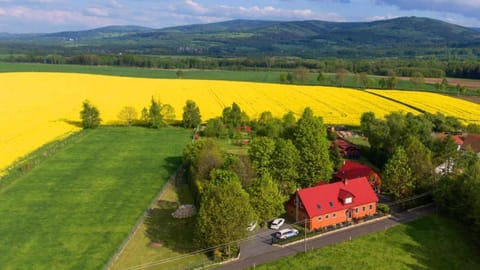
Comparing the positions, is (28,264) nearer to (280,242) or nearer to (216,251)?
(216,251)

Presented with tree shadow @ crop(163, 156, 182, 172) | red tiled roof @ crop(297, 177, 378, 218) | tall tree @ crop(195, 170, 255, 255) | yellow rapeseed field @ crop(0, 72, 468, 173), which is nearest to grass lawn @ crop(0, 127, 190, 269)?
tree shadow @ crop(163, 156, 182, 172)

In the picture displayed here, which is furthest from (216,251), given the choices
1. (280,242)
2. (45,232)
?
(45,232)

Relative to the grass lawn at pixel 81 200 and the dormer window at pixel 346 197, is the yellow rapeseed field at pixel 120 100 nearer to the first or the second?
the grass lawn at pixel 81 200

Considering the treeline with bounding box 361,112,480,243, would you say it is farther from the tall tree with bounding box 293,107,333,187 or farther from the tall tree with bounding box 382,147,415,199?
the tall tree with bounding box 293,107,333,187

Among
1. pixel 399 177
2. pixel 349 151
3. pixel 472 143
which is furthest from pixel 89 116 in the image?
pixel 472 143

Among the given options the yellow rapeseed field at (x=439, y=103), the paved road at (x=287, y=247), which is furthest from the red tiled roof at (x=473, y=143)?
the yellow rapeseed field at (x=439, y=103)

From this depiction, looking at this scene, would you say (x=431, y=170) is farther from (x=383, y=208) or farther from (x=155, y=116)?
(x=155, y=116)
